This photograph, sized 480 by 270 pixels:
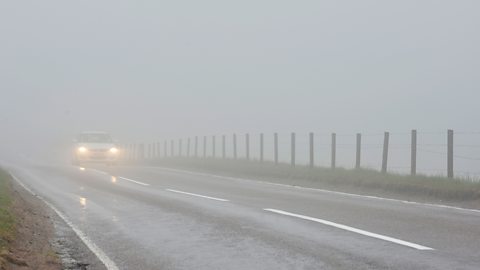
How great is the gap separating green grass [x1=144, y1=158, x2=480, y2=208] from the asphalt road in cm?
205

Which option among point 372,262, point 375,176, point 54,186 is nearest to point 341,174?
point 375,176

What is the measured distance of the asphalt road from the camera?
24.0 feet

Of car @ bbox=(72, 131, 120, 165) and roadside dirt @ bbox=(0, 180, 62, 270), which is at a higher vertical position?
car @ bbox=(72, 131, 120, 165)

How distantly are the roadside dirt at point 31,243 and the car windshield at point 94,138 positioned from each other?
23653 millimetres

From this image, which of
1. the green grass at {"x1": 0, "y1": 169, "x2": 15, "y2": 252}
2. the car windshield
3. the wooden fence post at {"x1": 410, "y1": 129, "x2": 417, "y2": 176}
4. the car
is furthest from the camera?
the car windshield

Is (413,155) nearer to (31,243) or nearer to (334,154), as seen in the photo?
(334,154)

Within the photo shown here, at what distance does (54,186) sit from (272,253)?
13345mm

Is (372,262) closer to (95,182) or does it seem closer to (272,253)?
(272,253)

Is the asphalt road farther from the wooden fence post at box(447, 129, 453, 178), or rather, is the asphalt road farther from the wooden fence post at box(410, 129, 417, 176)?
the wooden fence post at box(410, 129, 417, 176)

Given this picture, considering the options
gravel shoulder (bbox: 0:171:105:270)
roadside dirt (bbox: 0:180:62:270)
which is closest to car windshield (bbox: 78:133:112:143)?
roadside dirt (bbox: 0:180:62:270)

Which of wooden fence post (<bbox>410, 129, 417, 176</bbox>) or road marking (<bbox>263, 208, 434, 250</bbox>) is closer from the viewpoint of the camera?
road marking (<bbox>263, 208, 434, 250</bbox>)

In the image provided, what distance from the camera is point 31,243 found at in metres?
8.89

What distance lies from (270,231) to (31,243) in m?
3.26

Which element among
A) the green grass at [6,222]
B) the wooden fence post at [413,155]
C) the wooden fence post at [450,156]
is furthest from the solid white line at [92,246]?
the wooden fence post at [413,155]
